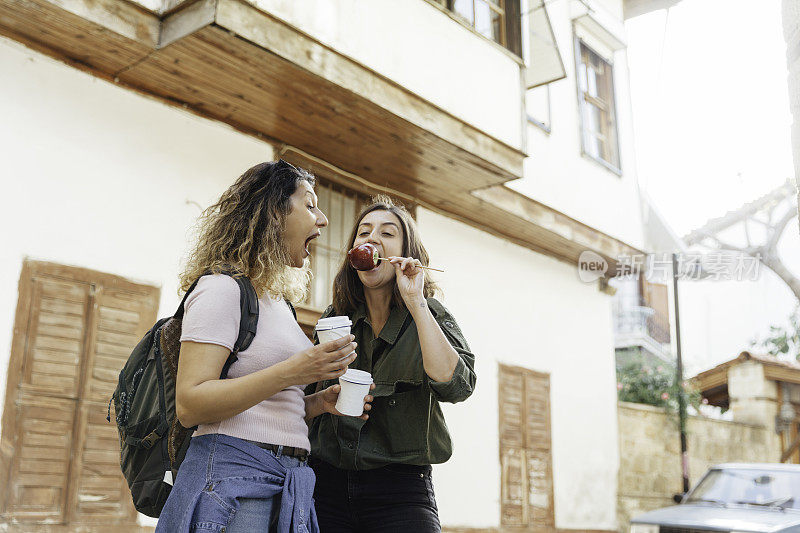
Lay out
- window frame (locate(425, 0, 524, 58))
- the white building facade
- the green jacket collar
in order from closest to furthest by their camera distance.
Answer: the green jacket collar
the white building facade
window frame (locate(425, 0, 524, 58))

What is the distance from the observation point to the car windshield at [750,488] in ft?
23.8

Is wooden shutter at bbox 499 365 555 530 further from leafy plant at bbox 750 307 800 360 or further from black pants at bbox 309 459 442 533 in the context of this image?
leafy plant at bbox 750 307 800 360

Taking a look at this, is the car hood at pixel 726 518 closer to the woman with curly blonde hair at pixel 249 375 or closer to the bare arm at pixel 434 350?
the bare arm at pixel 434 350

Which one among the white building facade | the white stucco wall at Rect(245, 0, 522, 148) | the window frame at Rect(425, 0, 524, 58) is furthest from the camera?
the window frame at Rect(425, 0, 524, 58)

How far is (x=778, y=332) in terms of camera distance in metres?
20.8

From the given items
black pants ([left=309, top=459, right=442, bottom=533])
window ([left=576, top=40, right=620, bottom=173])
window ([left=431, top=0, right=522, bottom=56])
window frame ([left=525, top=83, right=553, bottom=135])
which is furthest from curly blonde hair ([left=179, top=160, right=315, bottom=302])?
window ([left=576, top=40, right=620, bottom=173])

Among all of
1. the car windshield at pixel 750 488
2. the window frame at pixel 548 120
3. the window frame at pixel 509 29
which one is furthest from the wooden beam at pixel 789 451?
the window frame at pixel 509 29

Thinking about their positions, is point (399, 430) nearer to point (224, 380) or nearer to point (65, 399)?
point (224, 380)

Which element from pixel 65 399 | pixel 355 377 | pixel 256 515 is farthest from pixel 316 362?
pixel 65 399

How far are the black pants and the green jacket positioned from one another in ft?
0.21

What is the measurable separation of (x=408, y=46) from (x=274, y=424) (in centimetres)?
555

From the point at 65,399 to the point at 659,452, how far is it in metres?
9.54

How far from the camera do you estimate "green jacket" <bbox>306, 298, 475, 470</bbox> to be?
281 cm

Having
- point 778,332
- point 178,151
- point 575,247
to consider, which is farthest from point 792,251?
point 178,151
